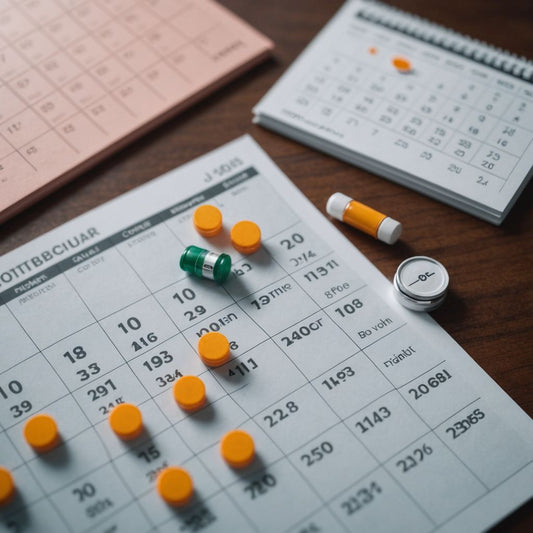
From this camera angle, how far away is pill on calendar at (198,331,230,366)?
26.4 inches

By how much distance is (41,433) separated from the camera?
620mm

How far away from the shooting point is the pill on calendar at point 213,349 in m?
0.67

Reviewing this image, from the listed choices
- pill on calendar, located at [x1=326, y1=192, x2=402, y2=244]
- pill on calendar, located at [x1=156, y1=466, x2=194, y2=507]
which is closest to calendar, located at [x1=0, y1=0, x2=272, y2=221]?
pill on calendar, located at [x1=326, y1=192, x2=402, y2=244]

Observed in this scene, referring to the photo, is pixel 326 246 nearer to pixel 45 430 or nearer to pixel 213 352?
pixel 213 352

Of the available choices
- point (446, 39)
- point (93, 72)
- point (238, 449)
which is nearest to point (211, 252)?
point (238, 449)

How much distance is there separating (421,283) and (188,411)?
0.32 meters

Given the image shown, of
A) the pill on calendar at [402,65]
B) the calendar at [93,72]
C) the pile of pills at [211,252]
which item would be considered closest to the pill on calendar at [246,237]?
the pile of pills at [211,252]

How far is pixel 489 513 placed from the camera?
0.60 metres

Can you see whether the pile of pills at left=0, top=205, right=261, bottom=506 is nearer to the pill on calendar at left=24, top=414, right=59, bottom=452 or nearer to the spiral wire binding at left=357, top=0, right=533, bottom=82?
the pill on calendar at left=24, top=414, right=59, bottom=452

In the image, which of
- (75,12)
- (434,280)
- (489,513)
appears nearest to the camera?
(489,513)

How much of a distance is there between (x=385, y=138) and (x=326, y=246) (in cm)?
19

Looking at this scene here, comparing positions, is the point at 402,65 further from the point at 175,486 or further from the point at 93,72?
the point at 175,486

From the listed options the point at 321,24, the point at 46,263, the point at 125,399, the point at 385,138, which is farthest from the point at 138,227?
the point at 321,24

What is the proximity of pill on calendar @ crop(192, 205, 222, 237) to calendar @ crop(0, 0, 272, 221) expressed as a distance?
0.17 m
